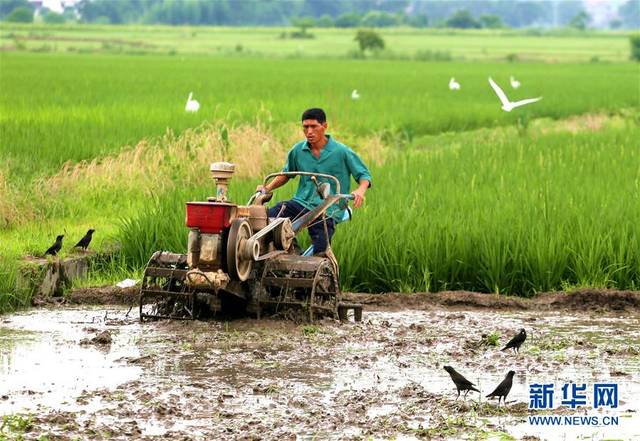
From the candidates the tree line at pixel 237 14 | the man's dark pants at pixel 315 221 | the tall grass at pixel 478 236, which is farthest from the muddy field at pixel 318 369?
the tree line at pixel 237 14

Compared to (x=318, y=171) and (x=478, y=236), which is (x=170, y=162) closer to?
(x=478, y=236)

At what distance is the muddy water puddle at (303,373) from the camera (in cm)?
476

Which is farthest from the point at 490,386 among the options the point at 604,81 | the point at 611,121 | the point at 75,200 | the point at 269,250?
the point at 604,81

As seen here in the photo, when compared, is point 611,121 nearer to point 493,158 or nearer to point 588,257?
point 493,158

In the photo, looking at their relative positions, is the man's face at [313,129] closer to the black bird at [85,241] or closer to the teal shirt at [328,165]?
the teal shirt at [328,165]

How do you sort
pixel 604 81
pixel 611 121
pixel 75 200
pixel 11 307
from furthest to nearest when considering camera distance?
pixel 604 81, pixel 611 121, pixel 75 200, pixel 11 307

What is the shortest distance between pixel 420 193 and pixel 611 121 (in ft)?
46.1

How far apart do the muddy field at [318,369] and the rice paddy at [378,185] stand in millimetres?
456

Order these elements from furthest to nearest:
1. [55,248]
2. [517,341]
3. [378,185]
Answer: [378,185], [55,248], [517,341]

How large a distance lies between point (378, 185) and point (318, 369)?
4847mm

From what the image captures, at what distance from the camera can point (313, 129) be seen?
706 cm

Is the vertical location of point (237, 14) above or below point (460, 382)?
above

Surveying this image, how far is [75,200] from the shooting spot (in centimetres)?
1059

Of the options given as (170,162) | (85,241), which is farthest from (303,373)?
(170,162)
